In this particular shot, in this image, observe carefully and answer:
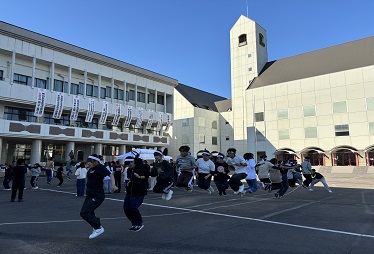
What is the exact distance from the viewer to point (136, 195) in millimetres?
6039

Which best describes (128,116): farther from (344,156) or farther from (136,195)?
(136,195)

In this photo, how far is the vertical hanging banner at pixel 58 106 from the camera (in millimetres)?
35750

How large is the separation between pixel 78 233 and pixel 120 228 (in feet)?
2.97

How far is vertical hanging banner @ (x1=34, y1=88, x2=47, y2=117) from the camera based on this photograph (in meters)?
33.8

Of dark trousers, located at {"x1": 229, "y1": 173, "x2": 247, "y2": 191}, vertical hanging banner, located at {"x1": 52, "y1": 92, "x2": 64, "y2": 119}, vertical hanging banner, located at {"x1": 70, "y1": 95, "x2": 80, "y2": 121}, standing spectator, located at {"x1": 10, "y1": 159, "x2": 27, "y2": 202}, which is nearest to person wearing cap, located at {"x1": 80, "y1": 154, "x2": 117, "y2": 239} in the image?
dark trousers, located at {"x1": 229, "y1": 173, "x2": 247, "y2": 191}

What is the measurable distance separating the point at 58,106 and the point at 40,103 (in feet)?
7.65

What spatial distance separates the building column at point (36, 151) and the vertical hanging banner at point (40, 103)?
3623mm

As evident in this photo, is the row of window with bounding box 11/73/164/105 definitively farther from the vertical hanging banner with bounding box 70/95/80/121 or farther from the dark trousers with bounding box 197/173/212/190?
the dark trousers with bounding box 197/173/212/190

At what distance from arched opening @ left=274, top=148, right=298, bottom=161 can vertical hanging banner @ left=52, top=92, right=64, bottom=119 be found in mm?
33545

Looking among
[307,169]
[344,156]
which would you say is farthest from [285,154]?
[307,169]

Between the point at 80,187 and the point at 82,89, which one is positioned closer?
the point at 80,187

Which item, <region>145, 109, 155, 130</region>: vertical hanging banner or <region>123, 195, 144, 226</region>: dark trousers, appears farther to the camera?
<region>145, 109, 155, 130</region>: vertical hanging banner

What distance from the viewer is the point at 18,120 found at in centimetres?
3412

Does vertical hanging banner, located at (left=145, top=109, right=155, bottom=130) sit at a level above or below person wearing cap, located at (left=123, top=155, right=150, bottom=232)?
above
